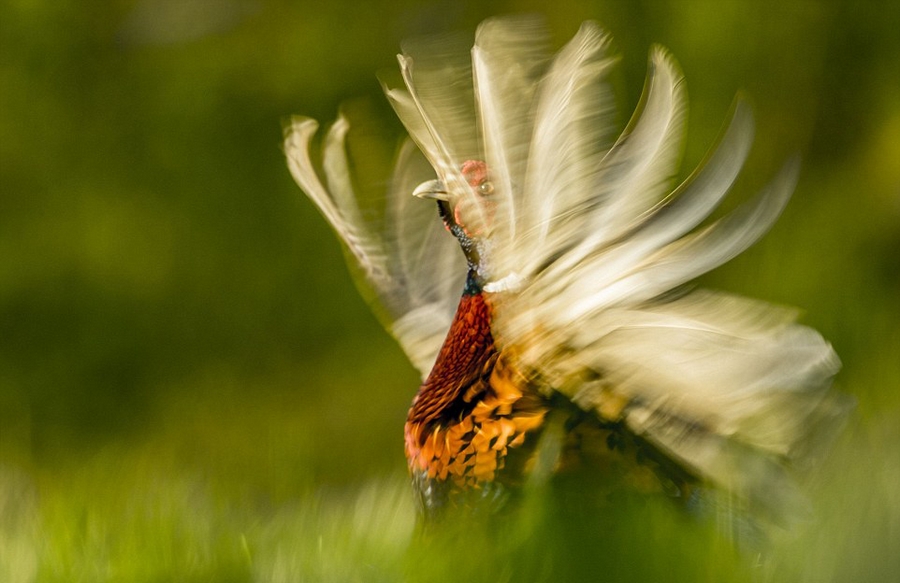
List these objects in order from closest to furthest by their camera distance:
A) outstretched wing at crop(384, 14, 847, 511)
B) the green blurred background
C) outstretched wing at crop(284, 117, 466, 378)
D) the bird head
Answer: outstretched wing at crop(384, 14, 847, 511)
the bird head
outstretched wing at crop(284, 117, 466, 378)
the green blurred background

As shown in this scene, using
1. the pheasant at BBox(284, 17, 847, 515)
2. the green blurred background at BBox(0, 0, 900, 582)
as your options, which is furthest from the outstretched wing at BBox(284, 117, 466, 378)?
the green blurred background at BBox(0, 0, 900, 582)

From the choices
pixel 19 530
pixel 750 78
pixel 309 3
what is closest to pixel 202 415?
pixel 309 3

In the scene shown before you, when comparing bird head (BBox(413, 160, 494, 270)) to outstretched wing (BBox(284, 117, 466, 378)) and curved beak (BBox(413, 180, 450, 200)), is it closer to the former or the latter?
curved beak (BBox(413, 180, 450, 200))

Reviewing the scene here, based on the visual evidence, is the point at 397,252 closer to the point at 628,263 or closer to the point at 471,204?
the point at 471,204

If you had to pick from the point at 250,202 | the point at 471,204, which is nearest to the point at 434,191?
the point at 471,204

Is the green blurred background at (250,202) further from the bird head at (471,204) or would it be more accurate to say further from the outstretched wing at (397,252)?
the bird head at (471,204)
